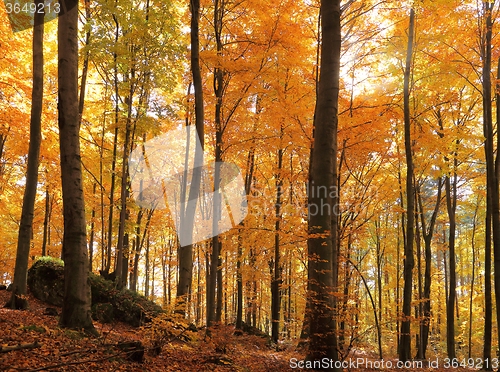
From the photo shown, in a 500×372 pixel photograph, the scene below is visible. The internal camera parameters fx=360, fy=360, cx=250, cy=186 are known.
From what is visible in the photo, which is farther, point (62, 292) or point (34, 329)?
point (62, 292)

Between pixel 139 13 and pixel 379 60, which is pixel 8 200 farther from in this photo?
pixel 379 60

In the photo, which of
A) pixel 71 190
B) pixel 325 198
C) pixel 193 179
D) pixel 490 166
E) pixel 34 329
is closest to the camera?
pixel 34 329

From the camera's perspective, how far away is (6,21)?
10648mm

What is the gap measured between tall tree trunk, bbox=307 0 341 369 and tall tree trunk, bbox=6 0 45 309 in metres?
6.38

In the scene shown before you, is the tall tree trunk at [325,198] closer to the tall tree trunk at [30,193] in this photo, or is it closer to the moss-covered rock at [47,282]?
the tall tree trunk at [30,193]

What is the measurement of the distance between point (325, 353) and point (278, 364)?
210 centimetres

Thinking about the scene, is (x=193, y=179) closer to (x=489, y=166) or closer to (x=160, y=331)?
(x=160, y=331)

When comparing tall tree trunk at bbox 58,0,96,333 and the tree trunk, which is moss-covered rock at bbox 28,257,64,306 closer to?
tall tree trunk at bbox 58,0,96,333

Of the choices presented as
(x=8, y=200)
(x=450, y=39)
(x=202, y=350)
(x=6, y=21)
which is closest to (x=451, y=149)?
(x=450, y=39)

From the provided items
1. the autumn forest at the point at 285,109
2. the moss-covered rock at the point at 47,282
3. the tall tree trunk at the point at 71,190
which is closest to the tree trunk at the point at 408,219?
the autumn forest at the point at 285,109

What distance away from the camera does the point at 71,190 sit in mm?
5691

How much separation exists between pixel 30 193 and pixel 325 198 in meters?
6.78

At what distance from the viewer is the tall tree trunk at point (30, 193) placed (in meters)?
8.08

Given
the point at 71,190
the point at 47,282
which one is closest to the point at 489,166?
the point at 71,190
